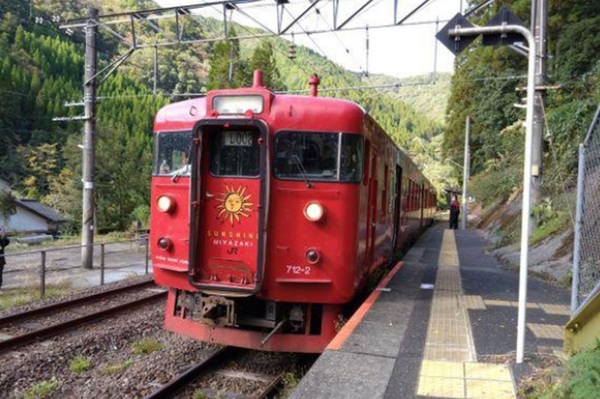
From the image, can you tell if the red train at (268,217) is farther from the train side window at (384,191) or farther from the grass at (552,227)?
the grass at (552,227)

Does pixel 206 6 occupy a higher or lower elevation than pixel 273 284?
higher

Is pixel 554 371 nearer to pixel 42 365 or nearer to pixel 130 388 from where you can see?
pixel 130 388

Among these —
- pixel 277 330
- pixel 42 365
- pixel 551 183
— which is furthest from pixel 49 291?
pixel 551 183

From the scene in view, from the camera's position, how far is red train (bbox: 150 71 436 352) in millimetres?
6246

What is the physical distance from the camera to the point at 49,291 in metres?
12.1

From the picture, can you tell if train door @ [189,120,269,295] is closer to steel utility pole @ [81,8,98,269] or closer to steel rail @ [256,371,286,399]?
steel rail @ [256,371,286,399]

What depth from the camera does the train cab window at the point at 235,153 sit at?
6.44 meters

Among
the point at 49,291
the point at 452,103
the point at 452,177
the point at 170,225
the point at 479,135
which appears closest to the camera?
the point at 170,225

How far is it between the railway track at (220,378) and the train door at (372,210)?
6.52 feet

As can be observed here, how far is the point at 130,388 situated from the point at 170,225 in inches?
73.5

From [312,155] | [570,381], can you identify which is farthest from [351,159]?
[570,381]

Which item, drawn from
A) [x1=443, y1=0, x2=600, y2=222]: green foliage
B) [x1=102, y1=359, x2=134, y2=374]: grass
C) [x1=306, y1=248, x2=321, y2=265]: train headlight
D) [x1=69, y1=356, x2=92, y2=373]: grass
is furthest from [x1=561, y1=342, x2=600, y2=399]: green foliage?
[x1=443, y1=0, x2=600, y2=222]: green foliage

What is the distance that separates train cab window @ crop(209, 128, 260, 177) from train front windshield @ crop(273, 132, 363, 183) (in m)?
0.28

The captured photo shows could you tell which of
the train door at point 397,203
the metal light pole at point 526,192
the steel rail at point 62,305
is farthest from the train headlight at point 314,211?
the steel rail at point 62,305
